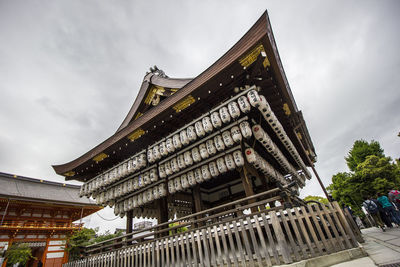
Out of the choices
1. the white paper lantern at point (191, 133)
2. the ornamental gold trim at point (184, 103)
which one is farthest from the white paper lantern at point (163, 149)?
the ornamental gold trim at point (184, 103)

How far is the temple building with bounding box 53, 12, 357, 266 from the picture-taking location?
189 inches

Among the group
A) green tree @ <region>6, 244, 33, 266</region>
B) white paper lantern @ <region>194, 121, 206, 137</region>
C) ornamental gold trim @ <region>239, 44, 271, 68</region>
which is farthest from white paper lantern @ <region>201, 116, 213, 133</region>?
green tree @ <region>6, 244, 33, 266</region>

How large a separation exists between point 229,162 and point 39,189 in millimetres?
30336

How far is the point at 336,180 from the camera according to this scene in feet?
99.2

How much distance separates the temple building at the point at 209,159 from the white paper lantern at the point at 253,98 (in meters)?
0.03

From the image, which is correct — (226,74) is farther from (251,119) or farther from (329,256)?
(329,256)

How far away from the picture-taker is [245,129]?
596 cm

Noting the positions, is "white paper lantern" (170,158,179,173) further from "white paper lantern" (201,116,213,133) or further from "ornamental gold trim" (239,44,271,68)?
"ornamental gold trim" (239,44,271,68)

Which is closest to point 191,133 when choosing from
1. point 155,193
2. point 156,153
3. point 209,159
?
point 209,159

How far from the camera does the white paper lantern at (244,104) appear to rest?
5.60 meters

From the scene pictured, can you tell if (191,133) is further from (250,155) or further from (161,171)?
(161,171)

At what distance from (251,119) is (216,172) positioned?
221 cm

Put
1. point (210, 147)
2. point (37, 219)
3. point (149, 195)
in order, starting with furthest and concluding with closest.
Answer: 1. point (37, 219)
2. point (149, 195)
3. point (210, 147)

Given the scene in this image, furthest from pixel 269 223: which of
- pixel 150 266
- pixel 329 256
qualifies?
pixel 150 266
